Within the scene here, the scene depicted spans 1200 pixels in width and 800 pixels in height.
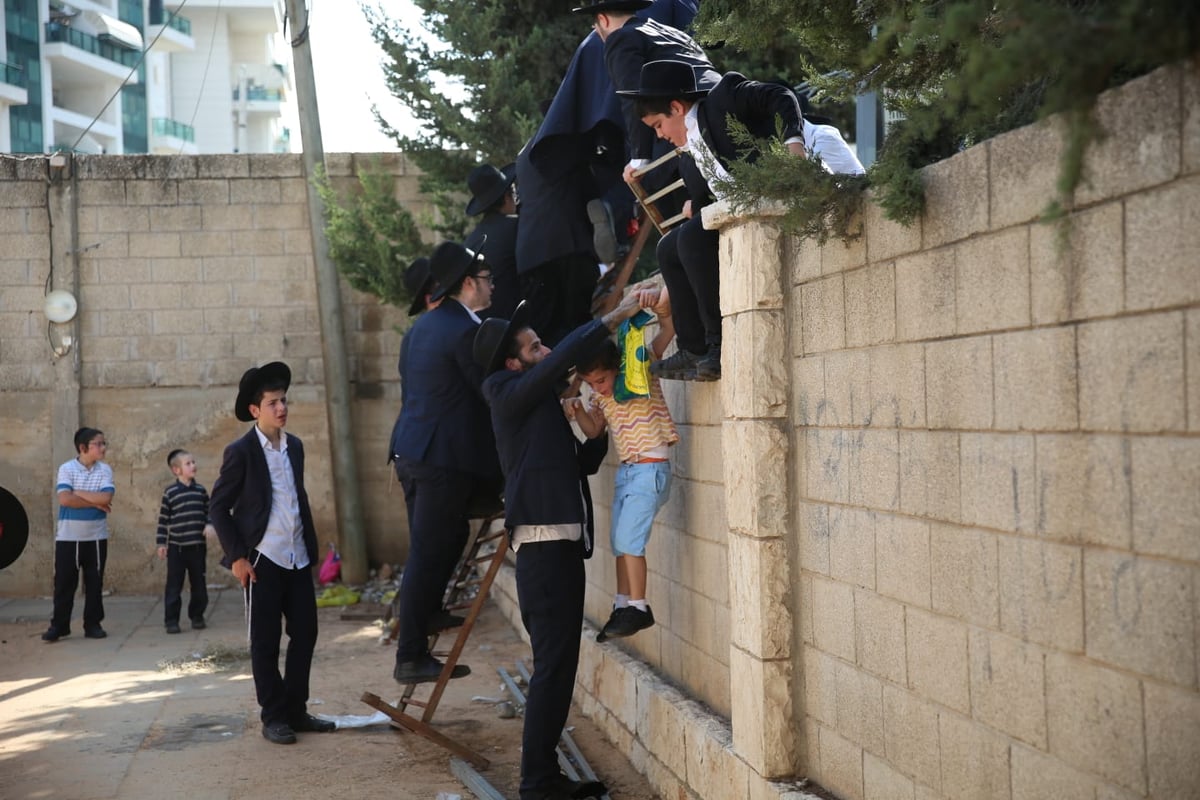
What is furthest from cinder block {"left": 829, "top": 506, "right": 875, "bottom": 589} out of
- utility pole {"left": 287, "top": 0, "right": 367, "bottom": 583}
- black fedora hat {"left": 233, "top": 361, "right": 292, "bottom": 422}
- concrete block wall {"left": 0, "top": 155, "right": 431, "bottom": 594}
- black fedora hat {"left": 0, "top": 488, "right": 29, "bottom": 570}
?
concrete block wall {"left": 0, "top": 155, "right": 431, "bottom": 594}

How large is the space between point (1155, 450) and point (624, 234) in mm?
4712

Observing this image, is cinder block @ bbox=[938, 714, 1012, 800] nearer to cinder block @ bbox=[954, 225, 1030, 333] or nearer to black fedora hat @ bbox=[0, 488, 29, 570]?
cinder block @ bbox=[954, 225, 1030, 333]

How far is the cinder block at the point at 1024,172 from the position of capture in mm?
2752

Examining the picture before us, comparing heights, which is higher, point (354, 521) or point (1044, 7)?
point (1044, 7)

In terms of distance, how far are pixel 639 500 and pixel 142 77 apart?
4038 cm

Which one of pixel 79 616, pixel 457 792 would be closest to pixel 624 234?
pixel 457 792

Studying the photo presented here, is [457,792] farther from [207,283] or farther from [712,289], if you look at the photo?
[207,283]

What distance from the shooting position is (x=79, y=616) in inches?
459

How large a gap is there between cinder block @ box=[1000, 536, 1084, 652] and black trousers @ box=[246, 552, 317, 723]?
4.86m

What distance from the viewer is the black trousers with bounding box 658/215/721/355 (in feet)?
15.6

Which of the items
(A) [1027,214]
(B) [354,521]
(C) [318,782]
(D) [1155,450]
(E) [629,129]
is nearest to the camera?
(D) [1155,450]

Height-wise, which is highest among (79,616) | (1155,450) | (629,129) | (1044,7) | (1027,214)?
(629,129)

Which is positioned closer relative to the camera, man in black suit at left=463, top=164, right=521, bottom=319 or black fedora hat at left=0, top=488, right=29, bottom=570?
black fedora hat at left=0, top=488, right=29, bottom=570

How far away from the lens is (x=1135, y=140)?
2.48 meters
